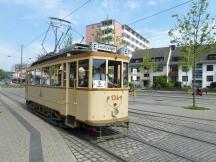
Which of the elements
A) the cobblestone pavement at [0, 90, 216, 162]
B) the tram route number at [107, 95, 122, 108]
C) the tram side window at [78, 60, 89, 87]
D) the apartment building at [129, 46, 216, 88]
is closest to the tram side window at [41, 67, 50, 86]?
the cobblestone pavement at [0, 90, 216, 162]

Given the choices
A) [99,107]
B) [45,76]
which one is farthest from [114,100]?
[45,76]

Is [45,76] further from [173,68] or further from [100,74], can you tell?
[173,68]

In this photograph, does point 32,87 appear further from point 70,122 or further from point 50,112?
point 70,122

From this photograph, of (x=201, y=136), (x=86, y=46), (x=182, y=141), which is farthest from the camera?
(x=86, y=46)

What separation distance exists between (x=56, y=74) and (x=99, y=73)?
2.77 meters

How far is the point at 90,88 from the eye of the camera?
8.25 metres

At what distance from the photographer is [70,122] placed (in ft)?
30.9

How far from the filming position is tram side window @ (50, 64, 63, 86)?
10234mm

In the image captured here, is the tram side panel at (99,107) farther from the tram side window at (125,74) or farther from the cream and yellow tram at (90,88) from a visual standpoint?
the tram side window at (125,74)

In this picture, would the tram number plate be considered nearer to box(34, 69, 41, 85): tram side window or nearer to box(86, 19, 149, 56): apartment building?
box(86, 19, 149, 56): apartment building

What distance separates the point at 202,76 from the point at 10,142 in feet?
212

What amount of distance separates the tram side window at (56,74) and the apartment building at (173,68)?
53.9 metres

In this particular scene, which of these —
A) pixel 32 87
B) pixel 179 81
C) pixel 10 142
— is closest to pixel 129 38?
pixel 179 81

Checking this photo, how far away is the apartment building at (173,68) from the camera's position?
6588 centimetres
